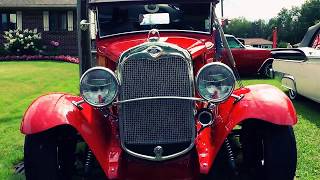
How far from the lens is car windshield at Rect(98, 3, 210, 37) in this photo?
5129mm

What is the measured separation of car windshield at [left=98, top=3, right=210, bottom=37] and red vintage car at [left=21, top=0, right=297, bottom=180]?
1.83ft

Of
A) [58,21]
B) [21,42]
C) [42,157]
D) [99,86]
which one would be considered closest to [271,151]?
[99,86]

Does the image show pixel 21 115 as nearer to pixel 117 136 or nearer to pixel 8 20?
pixel 117 136

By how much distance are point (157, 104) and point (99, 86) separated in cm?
50

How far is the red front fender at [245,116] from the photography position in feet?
13.1

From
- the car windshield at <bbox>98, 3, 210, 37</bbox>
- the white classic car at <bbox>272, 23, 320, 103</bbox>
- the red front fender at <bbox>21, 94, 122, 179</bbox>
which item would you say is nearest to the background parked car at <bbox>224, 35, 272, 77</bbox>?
the white classic car at <bbox>272, 23, 320, 103</bbox>

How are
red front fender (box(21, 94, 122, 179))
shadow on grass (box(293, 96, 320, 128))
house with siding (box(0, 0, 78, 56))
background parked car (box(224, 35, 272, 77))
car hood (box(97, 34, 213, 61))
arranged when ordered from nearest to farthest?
1. red front fender (box(21, 94, 122, 179))
2. car hood (box(97, 34, 213, 61))
3. shadow on grass (box(293, 96, 320, 128))
4. background parked car (box(224, 35, 272, 77))
5. house with siding (box(0, 0, 78, 56))

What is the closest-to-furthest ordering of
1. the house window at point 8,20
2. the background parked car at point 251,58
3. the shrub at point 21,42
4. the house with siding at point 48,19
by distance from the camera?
the background parked car at point 251,58 < the shrub at point 21,42 < the house with siding at point 48,19 < the house window at point 8,20

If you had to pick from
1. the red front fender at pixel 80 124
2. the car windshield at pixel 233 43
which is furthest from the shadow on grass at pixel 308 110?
the car windshield at pixel 233 43

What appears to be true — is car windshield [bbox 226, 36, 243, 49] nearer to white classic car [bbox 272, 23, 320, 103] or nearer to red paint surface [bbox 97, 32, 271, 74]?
white classic car [bbox 272, 23, 320, 103]

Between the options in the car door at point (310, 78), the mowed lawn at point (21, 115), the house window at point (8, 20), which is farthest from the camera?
the house window at point (8, 20)

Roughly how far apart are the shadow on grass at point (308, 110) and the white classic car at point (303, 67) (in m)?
0.23

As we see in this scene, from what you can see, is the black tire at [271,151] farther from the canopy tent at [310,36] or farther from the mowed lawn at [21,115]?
the canopy tent at [310,36]

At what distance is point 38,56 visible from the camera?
25.2 meters
